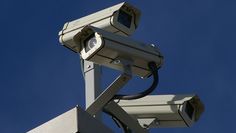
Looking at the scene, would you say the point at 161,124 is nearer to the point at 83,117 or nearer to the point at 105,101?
the point at 105,101

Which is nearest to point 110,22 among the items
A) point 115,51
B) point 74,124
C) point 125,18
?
point 125,18

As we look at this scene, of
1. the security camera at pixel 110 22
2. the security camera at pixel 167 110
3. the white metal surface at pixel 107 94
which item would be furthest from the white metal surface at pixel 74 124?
the security camera at pixel 167 110

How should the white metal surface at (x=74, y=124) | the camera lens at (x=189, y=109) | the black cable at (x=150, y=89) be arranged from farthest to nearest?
the camera lens at (x=189, y=109), the black cable at (x=150, y=89), the white metal surface at (x=74, y=124)

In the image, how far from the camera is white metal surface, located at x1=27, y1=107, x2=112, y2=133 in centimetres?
330

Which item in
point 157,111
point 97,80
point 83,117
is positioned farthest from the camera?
point 157,111

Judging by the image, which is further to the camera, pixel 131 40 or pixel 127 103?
pixel 127 103

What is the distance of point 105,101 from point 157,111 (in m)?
0.79

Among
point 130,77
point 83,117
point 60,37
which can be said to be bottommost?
point 83,117

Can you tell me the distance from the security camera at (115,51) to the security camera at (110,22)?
433 mm

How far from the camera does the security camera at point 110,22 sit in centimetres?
457

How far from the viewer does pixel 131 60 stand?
4.05 meters

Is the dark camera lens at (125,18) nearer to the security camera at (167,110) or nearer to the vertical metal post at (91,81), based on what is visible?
the vertical metal post at (91,81)

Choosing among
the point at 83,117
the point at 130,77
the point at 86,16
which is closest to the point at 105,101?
the point at 130,77

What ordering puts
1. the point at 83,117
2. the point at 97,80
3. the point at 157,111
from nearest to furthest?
the point at 83,117, the point at 97,80, the point at 157,111
